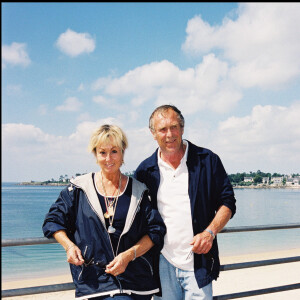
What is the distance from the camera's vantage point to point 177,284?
2.56 m

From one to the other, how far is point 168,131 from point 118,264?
1034mm

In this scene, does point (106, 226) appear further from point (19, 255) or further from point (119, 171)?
point (19, 255)

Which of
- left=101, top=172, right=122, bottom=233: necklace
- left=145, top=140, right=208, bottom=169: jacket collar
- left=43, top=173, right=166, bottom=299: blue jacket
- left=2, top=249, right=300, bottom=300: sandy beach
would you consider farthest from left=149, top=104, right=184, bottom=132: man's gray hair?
left=2, top=249, right=300, bottom=300: sandy beach

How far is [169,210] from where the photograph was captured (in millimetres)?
2521

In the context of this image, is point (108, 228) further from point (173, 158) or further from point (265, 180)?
point (265, 180)

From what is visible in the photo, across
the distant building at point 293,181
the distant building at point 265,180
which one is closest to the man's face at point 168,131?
the distant building at point 265,180

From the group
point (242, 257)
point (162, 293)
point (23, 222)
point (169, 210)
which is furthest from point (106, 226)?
point (23, 222)

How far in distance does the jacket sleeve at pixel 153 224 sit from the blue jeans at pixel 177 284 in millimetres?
328

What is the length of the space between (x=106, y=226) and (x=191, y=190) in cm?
72

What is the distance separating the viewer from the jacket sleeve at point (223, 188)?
8.42 feet

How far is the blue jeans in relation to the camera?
98.7 inches

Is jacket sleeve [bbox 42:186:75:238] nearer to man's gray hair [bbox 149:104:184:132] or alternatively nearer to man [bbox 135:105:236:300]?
man [bbox 135:105:236:300]

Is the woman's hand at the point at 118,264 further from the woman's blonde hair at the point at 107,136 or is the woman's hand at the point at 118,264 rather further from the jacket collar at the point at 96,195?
the woman's blonde hair at the point at 107,136

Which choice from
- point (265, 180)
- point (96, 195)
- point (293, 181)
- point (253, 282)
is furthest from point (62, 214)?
Answer: point (293, 181)
